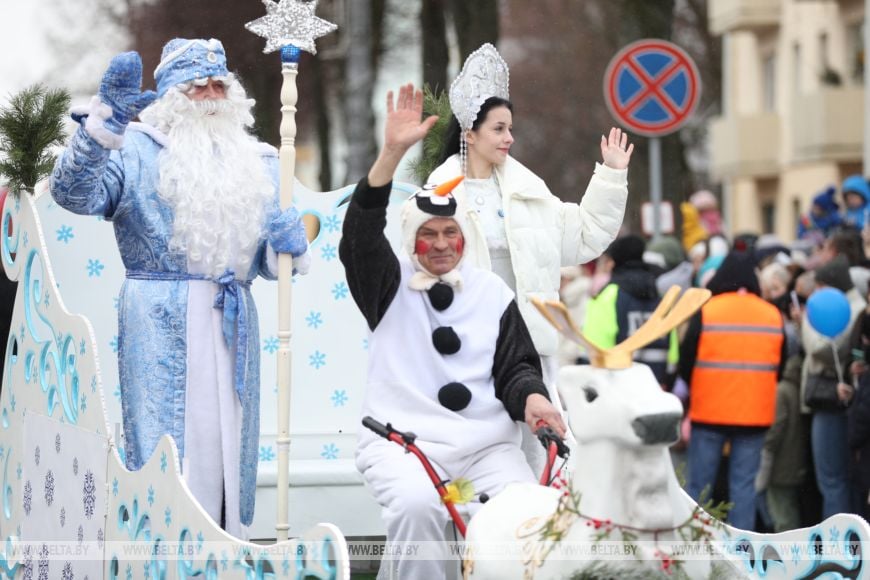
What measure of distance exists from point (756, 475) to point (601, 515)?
590 cm

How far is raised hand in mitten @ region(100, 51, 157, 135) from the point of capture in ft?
22.8

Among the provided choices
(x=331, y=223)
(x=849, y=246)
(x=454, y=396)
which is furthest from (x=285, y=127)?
(x=849, y=246)

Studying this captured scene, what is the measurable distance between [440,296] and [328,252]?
9.66 ft

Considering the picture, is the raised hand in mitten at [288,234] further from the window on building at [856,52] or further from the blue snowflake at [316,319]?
the window on building at [856,52]

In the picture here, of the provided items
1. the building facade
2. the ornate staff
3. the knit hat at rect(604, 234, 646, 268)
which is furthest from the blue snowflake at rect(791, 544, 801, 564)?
the building facade

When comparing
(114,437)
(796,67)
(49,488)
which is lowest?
(49,488)

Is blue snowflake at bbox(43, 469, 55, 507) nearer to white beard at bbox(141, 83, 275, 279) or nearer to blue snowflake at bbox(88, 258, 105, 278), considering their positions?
white beard at bbox(141, 83, 275, 279)

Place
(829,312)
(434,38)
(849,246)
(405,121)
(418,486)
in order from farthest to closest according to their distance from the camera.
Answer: (434,38) → (849,246) → (829,312) → (418,486) → (405,121)

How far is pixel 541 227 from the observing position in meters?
7.90

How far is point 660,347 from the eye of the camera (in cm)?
1188

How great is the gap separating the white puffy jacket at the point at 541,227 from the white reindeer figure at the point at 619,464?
7.77 ft

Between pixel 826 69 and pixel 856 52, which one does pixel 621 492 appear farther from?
pixel 826 69

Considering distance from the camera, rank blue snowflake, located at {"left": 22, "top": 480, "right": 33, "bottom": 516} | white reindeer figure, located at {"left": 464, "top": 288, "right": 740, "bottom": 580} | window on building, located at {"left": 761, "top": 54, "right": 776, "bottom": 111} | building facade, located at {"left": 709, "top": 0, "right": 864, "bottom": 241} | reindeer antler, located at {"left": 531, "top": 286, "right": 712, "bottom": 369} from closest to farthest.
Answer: white reindeer figure, located at {"left": 464, "top": 288, "right": 740, "bottom": 580}
reindeer antler, located at {"left": 531, "top": 286, "right": 712, "bottom": 369}
blue snowflake, located at {"left": 22, "top": 480, "right": 33, "bottom": 516}
building facade, located at {"left": 709, "top": 0, "right": 864, "bottom": 241}
window on building, located at {"left": 761, "top": 54, "right": 776, "bottom": 111}

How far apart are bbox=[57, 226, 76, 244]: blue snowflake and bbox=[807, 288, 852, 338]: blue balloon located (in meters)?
4.30
